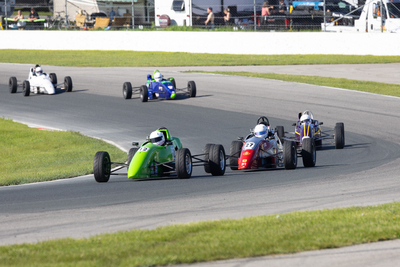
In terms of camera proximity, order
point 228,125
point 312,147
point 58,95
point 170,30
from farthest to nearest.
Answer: point 170,30 → point 58,95 → point 228,125 → point 312,147

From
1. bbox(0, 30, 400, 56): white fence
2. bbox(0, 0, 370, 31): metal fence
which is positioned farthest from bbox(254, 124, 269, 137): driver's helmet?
bbox(0, 0, 370, 31): metal fence

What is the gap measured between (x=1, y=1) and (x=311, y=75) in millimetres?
27142

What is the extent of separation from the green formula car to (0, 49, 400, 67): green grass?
67.5 feet

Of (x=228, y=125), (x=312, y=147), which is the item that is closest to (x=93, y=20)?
(x=228, y=125)

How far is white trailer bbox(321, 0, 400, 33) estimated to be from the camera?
3066 cm

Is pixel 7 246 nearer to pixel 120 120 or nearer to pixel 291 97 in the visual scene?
pixel 120 120

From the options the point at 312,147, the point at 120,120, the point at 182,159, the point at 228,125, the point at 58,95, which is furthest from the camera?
the point at 58,95

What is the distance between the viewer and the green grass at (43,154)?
12.8m

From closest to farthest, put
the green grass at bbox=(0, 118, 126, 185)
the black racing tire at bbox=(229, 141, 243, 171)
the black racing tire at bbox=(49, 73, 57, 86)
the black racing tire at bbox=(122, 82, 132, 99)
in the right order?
the black racing tire at bbox=(229, 141, 243, 171) → the green grass at bbox=(0, 118, 126, 185) → the black racing tire at bbox=(122, 82, 132, 99) → the black racing tire at bbox=(49, 73, 57, 86)

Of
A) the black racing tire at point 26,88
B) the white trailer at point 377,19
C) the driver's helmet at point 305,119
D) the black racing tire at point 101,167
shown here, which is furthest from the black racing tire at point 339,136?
the white trailer at point 377,19

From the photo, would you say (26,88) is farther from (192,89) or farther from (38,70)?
(192,89)

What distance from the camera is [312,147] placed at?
41.3 ft

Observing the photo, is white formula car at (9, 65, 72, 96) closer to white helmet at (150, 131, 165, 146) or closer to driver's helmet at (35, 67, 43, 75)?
driver's helmet at (35, 67, 43, 75)

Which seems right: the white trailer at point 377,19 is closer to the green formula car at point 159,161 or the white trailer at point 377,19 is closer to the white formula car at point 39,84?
the white formula car at point 39,84
